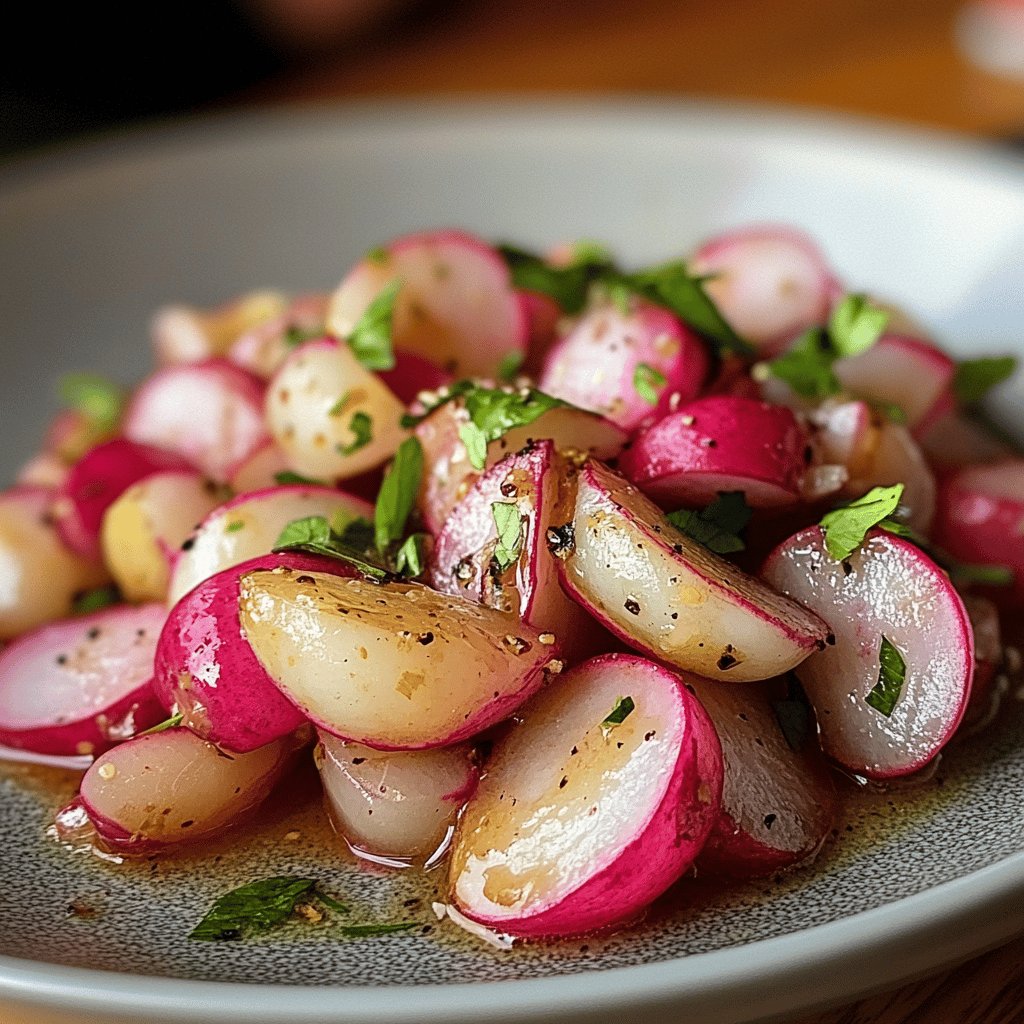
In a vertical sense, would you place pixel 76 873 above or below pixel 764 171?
below

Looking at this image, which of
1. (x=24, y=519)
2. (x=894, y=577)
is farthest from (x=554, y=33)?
(x=894, y=577)

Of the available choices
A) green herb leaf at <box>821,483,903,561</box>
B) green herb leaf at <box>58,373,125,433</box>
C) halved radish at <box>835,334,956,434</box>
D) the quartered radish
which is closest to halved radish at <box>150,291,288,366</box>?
green herb leaf at <box>58,373,125,433</box>

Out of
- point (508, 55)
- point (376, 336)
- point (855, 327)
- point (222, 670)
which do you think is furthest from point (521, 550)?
point (508, 55)

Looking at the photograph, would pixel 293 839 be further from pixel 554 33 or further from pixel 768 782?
pixel 554 33

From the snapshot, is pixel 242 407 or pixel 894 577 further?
pixel 242 407

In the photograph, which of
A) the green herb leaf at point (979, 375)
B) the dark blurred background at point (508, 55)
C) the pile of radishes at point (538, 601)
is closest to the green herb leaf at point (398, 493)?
the pile of radishes at point (538, 601)

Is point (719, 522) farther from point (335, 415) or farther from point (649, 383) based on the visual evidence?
point (335, 415)

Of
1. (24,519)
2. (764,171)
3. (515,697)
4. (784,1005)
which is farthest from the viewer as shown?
(764,171)
